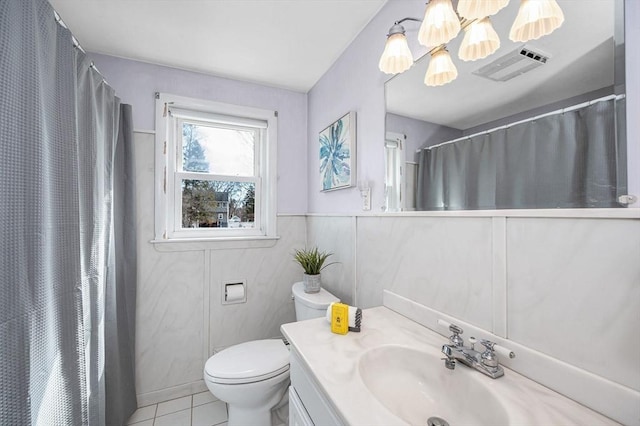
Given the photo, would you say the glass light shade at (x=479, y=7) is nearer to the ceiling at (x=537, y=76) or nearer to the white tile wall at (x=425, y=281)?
the ceiling at (x=537, y=76)

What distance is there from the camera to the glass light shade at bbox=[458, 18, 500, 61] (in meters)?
0.79

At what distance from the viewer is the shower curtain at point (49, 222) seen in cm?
71

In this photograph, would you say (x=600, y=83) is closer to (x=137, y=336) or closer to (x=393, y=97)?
(x=393, y=97)

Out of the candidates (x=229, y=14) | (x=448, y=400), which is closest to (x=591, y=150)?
(x=448, y=400)

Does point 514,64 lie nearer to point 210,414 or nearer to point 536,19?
point 536,19

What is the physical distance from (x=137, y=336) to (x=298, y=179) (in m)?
1.60

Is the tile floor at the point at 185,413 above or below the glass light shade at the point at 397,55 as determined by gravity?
below

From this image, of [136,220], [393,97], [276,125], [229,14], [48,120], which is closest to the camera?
[48,120]

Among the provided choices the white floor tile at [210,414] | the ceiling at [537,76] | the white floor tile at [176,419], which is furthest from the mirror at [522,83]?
the white floor tile at [176,419]

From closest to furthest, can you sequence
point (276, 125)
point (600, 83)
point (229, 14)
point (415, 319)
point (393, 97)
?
point (600, 83)
point (415, 319)
point (393, 97)
point (229, 14)
point (276, 125)

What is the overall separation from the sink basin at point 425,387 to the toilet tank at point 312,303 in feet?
2.20

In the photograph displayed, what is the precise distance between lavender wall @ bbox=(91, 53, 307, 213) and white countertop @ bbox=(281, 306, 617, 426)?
1.37m

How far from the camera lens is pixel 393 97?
4.09ft

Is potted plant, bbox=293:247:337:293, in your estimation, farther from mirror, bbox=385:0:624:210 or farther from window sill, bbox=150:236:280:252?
mirror, bbox=385:0:624:210
